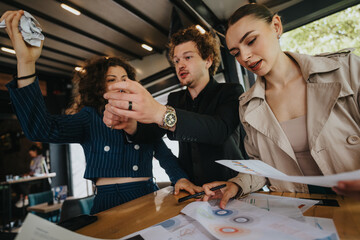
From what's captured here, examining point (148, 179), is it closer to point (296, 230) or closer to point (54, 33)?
point (296, 230)

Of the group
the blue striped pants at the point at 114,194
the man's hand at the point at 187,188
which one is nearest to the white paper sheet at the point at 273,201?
the man's hand at the point at 187,188

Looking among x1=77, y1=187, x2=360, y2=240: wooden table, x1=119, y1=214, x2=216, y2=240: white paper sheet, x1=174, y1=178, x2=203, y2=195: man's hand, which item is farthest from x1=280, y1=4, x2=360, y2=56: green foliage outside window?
x1=119, y1=214, x2=216, y2=240: white paper sheet

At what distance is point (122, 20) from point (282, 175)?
420cm

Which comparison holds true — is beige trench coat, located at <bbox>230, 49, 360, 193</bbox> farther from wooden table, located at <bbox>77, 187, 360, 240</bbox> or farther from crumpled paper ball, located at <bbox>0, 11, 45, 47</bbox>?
crumpled paper ball, located at <bbox>0, 11, 45, 47</bbox>

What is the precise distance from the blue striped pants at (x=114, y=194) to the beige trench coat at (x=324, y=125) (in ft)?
2.16

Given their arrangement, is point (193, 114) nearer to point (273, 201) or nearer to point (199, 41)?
point (273, 201)

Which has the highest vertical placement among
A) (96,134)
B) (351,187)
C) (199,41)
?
(199,41)

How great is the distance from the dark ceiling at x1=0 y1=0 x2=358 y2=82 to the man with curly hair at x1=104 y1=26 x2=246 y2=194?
157cm

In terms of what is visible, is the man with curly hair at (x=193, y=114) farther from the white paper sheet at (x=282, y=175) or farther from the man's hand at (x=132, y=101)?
the white paper sheet at (x=282, y=175)

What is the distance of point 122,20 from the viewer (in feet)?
12.8

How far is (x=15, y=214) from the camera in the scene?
5934 millimetres

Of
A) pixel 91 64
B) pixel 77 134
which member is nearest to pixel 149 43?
pixel 91 64

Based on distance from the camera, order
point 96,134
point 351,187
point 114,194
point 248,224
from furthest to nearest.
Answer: point 96,134 < point 114,194 < point 248,224 < point 351,187

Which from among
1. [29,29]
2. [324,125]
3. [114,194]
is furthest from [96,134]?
[324,125]
